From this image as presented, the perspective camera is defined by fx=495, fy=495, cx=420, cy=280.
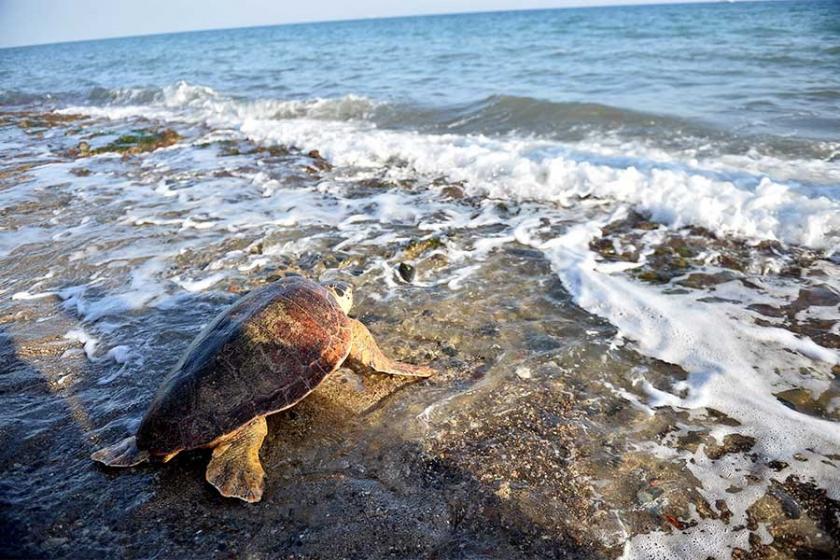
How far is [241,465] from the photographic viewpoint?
272cm

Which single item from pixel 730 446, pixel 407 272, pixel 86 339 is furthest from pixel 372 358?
pixel 86 339

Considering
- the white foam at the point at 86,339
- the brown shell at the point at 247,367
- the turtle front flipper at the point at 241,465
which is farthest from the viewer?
the white foam at the point at 86,339

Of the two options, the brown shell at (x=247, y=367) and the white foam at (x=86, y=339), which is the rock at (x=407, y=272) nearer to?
the brown shell at (x=247, y=367)

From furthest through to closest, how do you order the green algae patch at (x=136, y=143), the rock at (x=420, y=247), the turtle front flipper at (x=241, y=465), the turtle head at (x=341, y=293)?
the green algae patch at (x=136, y=143), the rock at (x=420, y=247), the turtle head at (x=341, y=293), the turtle front flipper at (x=241, y=465)

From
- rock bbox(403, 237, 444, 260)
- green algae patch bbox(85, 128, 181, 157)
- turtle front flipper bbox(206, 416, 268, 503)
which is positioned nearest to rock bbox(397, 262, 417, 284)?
rock bbox(403, 237, 444, 260)

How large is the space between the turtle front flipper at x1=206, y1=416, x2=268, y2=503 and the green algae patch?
33.5 feet

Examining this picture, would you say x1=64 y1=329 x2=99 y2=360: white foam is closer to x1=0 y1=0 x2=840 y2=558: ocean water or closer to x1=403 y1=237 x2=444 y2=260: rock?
x1=0 y1=0 x2=840 y2=558: ocean water

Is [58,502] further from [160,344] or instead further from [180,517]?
[160,344]

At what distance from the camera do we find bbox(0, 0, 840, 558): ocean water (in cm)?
275

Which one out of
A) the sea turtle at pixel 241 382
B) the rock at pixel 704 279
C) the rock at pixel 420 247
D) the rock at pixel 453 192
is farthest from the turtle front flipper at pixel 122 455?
the rock at pixel 453 192

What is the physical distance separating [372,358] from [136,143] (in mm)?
10940

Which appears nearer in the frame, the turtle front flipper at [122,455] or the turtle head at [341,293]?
the turtle front flipper at [122,455]

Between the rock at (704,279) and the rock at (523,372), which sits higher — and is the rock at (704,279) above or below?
below

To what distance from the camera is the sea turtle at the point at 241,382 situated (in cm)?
271
